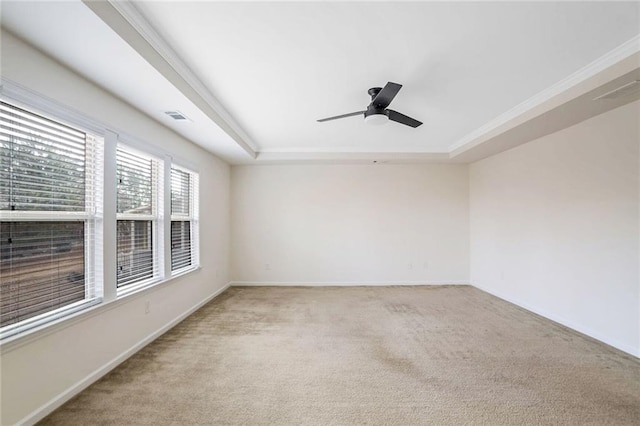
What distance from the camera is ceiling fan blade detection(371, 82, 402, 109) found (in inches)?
80.7

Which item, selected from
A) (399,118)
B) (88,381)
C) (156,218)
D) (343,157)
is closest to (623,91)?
(399,118)

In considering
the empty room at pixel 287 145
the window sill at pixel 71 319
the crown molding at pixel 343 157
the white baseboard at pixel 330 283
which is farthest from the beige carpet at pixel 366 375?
the crown molding at pixel 343 157

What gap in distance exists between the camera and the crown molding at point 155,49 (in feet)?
4.79

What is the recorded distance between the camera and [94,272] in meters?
2.14

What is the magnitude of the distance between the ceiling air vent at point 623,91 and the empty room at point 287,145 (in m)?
0.02

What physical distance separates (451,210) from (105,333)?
552cm

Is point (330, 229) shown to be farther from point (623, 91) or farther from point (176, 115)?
point (623, 91)

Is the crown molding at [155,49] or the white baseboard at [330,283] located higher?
the crown molding at [155,49]

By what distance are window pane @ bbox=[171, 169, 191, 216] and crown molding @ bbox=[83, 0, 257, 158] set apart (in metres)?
1.03

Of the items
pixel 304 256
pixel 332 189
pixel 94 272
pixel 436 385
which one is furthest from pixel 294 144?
pixel 436 385

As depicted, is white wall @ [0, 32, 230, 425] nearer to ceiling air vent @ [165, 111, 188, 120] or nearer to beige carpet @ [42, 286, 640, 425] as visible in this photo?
beige carpet @ [42, 286, 640, 425]

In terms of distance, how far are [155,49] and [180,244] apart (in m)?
2.43

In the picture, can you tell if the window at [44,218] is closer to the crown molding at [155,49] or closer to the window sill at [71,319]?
the window sill at [71,319]

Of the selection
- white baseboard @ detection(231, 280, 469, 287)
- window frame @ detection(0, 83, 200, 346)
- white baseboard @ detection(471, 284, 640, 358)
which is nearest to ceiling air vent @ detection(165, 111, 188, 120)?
window frame @ detection(0, 83, 200, 346)
